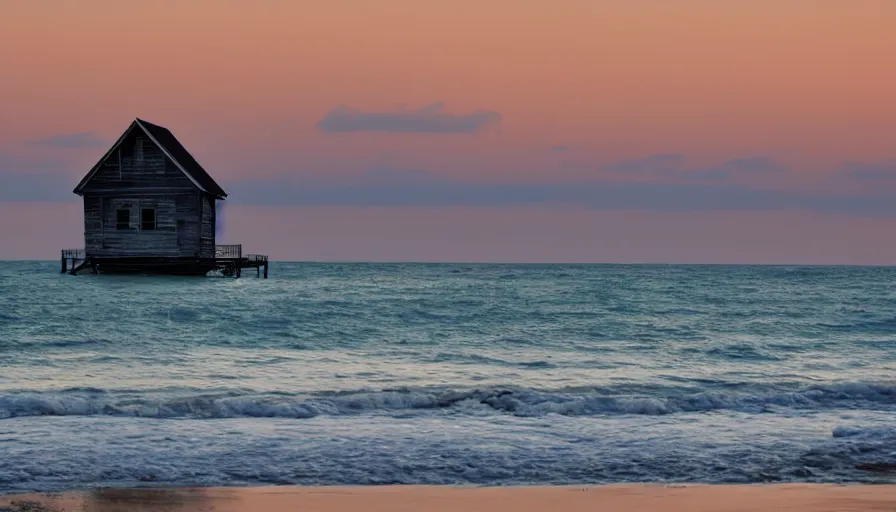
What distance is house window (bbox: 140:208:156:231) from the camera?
52875 mm

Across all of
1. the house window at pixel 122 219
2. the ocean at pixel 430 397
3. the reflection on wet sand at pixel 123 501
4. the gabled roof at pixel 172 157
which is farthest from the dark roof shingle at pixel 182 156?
the reflection on wet sand at pixel 123 501

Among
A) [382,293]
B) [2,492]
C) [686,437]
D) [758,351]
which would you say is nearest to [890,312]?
[758,351]

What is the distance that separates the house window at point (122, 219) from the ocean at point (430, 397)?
14458 millimetres

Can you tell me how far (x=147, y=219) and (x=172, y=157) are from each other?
420 cm

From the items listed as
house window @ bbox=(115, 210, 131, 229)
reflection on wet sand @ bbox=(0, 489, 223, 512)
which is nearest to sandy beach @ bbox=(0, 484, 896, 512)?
reflection on wet sand @ bbox=(0, 489, 223, 512)

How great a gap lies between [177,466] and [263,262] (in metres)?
56.5

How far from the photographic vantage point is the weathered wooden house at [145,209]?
51.8 m

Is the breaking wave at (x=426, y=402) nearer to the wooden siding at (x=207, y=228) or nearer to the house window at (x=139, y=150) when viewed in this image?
the house window at (x=139, y=150)

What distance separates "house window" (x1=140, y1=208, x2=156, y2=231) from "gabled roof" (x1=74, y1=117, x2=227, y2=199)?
125 inches

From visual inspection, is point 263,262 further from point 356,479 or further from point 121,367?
point 356,479

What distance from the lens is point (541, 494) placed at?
9.79 m

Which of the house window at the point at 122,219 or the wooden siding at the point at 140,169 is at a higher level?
the wooden siding at the point at 140,169

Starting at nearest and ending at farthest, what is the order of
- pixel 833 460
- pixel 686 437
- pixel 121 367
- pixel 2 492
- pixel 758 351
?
pixel 2 492 < pixel 833 460 < pixel 686 437 < pixel 121 367 < pixel 758 351

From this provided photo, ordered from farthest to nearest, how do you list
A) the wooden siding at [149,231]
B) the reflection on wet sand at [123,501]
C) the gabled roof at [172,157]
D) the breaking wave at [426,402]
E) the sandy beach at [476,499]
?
the wooden siding at [149,231] → the gabled roof at [172,157] → the breaking wave at [426,402] → the sandy beach at [476,499] → the reflection on wet sand at [123,501]
